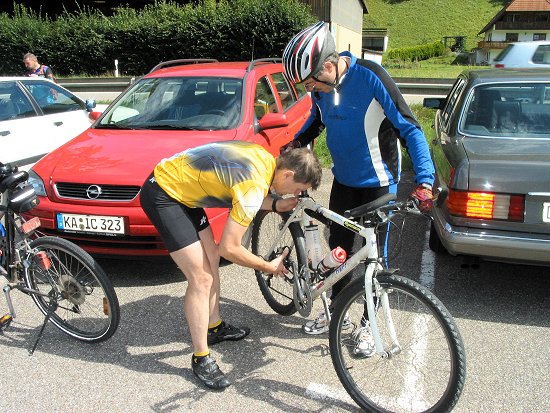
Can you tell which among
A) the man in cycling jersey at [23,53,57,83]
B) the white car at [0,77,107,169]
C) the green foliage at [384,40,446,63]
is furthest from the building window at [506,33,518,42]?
the white car at [0,77,107,169]

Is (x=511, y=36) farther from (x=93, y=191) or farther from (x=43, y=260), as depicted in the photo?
(x=43, y=260)

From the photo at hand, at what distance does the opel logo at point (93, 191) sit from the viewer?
13.0 ft

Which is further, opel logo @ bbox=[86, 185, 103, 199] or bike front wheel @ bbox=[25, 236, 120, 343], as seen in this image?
Result: opel logo @ bbox=[86, 185, 103, 199]

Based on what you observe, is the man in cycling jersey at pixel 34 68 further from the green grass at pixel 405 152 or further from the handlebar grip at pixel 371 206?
the handlebar grip at pixel 371 206

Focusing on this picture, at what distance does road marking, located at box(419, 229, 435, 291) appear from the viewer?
412 centimetres

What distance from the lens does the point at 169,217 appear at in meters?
2.71

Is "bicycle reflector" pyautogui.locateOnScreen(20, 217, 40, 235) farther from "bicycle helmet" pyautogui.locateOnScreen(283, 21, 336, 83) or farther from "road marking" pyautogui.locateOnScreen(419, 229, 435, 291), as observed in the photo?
"road marking" pyautogui.locateOnScreen(419, 229, 435, 291)

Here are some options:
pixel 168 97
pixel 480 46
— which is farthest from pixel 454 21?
pixel 168 97

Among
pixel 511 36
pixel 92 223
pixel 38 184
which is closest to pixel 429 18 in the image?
pixel 511 36

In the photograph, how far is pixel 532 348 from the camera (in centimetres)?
319

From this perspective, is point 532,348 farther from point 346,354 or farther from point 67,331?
point 67,331

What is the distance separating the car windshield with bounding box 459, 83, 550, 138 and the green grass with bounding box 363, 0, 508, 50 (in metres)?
84.0

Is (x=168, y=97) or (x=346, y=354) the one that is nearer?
(x=346, y=354)

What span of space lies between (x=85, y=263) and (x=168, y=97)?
8.35 feet
